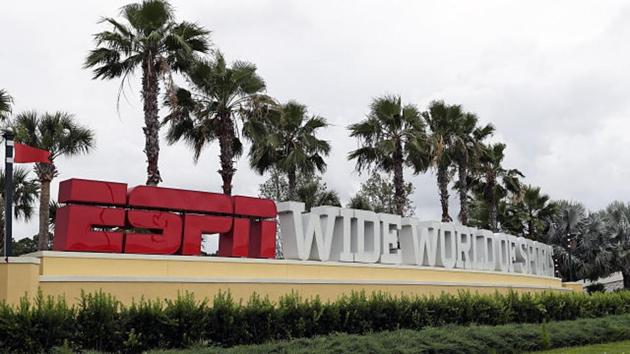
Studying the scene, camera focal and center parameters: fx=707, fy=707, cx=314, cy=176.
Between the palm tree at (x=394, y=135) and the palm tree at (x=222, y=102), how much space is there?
6230 millimetres

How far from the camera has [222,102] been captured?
23.8 m

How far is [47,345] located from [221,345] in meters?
3.44

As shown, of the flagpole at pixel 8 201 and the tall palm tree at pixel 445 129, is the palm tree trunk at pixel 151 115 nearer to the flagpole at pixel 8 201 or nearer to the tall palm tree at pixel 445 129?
the flagpole at pixel 8 201

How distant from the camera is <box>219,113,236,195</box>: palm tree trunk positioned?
2373 cm

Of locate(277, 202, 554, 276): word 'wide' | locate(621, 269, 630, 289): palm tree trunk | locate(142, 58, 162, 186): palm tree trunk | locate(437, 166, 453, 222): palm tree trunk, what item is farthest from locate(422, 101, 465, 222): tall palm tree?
locate(142, 58, 162, 186): palm tree trunk

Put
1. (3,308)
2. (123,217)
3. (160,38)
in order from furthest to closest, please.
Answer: (160,38) < (123,217) < (3,308)

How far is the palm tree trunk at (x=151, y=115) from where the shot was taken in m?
20.8

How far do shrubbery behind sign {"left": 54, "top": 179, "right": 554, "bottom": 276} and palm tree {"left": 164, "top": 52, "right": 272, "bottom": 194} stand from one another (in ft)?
16.5

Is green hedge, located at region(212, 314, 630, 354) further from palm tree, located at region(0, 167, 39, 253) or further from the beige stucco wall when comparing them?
palm tree, located at region(0, 167, 39, 253)

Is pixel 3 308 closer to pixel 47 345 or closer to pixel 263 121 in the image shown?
pixel 47 345

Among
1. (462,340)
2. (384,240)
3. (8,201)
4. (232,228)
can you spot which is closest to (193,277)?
(232,228)

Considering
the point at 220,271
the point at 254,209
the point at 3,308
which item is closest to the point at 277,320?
the point at 220,271

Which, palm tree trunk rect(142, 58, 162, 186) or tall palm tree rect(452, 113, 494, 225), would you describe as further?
tall palm tree rect(452, 113, 494, 225)

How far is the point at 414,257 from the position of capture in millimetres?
23250
